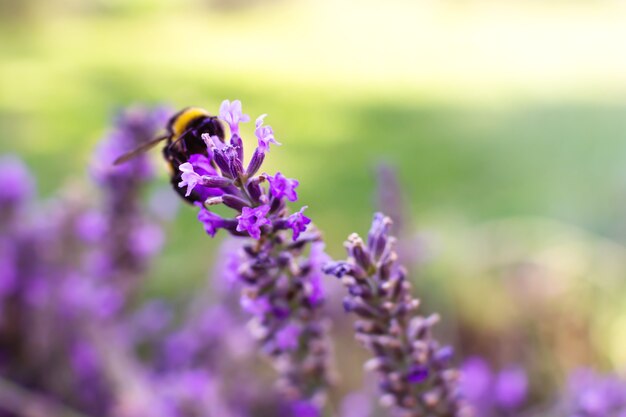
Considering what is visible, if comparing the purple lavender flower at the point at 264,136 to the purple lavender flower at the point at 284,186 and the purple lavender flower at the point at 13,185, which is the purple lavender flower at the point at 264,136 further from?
the purple lavender flower at the point at 13,185

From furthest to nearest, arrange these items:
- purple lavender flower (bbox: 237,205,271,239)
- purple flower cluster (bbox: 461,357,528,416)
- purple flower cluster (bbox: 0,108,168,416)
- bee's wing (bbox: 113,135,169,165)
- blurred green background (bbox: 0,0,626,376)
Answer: blurred green background (bbox: 0,0,626,376) < purple flower cluster (bbox: 0,108,168,416) < purple flower cluster (bbox: 461,357,528,416) < bee's wing (bbox: 113,135,169,165) < purple lavender flower (bbox: 237,205,271,239)

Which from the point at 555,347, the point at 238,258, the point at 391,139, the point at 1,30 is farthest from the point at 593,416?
the point at 1,30

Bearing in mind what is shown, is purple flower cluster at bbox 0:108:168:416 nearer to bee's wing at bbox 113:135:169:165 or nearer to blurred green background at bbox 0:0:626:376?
blurred green background at bbox 0:0:626:376

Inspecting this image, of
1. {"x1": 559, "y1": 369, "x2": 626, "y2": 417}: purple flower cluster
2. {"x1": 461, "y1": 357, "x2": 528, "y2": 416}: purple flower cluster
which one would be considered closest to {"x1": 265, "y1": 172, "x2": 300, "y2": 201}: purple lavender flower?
{"x1": 559, "y1": 369, "x2": 626, "y2": 417}: purple flower cluster

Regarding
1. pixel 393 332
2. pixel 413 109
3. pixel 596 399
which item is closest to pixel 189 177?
pixel 393 332

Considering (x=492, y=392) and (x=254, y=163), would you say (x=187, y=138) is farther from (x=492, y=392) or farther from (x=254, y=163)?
(x=492, y=392)

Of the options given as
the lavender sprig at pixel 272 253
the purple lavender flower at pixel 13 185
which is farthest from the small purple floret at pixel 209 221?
the purple lavender flower at pixel 13 185

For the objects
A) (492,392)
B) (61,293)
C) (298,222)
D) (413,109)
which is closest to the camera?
(298,222)
